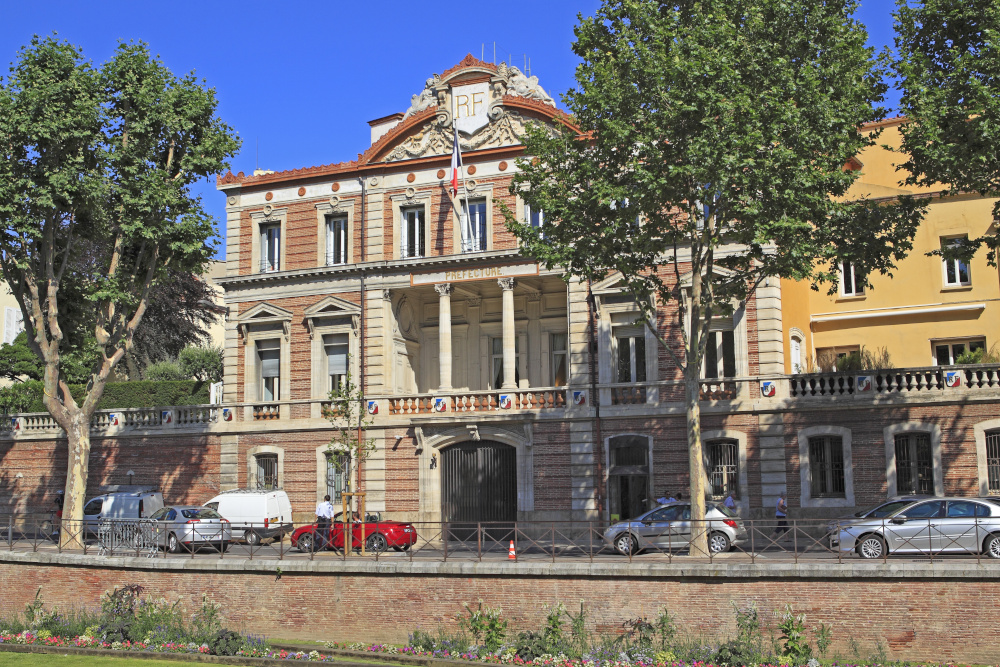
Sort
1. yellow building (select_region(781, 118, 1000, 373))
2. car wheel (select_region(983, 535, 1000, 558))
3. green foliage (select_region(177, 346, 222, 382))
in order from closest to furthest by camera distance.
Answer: car wheel (select_region(983, 535, 1000, 558))
yellow building (select_region(781, 118, 1000, 373))
green foliage (select_region(177, 346, 222, 382))

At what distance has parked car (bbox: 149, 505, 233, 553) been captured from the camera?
28.4 meters

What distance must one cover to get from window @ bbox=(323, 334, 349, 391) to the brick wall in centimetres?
1334

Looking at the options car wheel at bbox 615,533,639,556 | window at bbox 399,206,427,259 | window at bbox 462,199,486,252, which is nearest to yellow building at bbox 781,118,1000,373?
car wheel at bbox 615,533,639,556

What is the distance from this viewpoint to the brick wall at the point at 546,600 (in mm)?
20000

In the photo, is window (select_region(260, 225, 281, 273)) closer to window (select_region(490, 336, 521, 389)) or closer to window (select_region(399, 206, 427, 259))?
window (select_region(399, 206, 427, 259))

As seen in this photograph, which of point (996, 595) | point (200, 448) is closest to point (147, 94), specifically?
point (200, 448)

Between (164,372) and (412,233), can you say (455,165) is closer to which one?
(412,233)

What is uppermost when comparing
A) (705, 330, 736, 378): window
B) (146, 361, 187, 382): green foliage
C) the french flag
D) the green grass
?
the french flag

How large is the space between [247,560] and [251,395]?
14568 mm

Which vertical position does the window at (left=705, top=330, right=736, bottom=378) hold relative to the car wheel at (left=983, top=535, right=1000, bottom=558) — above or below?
above

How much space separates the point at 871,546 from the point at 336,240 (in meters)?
24.1

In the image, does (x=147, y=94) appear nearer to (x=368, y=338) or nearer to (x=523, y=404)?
(x=368, y=338)

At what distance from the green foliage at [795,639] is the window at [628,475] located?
504 inches

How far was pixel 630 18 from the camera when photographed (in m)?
26.0
